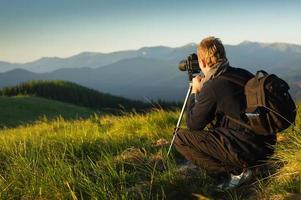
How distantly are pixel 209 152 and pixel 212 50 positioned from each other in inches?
52.4

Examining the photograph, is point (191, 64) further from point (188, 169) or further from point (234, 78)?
point (188, 169)

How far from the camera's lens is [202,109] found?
673 centimetres

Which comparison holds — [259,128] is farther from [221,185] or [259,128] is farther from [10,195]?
[10,195]

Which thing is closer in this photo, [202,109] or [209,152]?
[202,109]

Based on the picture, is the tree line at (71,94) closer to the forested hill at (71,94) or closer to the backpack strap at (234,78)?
the forested hill at (71,94)

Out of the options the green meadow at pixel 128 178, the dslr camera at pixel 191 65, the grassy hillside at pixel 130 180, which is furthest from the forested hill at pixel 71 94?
the grassy hillside at pixel 130 180

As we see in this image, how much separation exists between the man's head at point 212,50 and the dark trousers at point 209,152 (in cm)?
97

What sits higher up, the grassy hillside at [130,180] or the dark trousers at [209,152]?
the dark trousers at [209,152]

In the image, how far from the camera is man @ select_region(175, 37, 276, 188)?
6.63 m

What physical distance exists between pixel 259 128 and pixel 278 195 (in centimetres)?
95

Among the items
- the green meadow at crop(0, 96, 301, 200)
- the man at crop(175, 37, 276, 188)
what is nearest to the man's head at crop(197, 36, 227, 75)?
the man at crop(175, 37, 276, 188)

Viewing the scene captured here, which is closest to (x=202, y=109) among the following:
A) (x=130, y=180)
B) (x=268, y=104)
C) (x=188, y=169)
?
(x=268, y=104)

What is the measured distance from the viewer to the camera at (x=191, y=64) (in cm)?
757

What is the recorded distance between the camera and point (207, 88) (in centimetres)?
668
